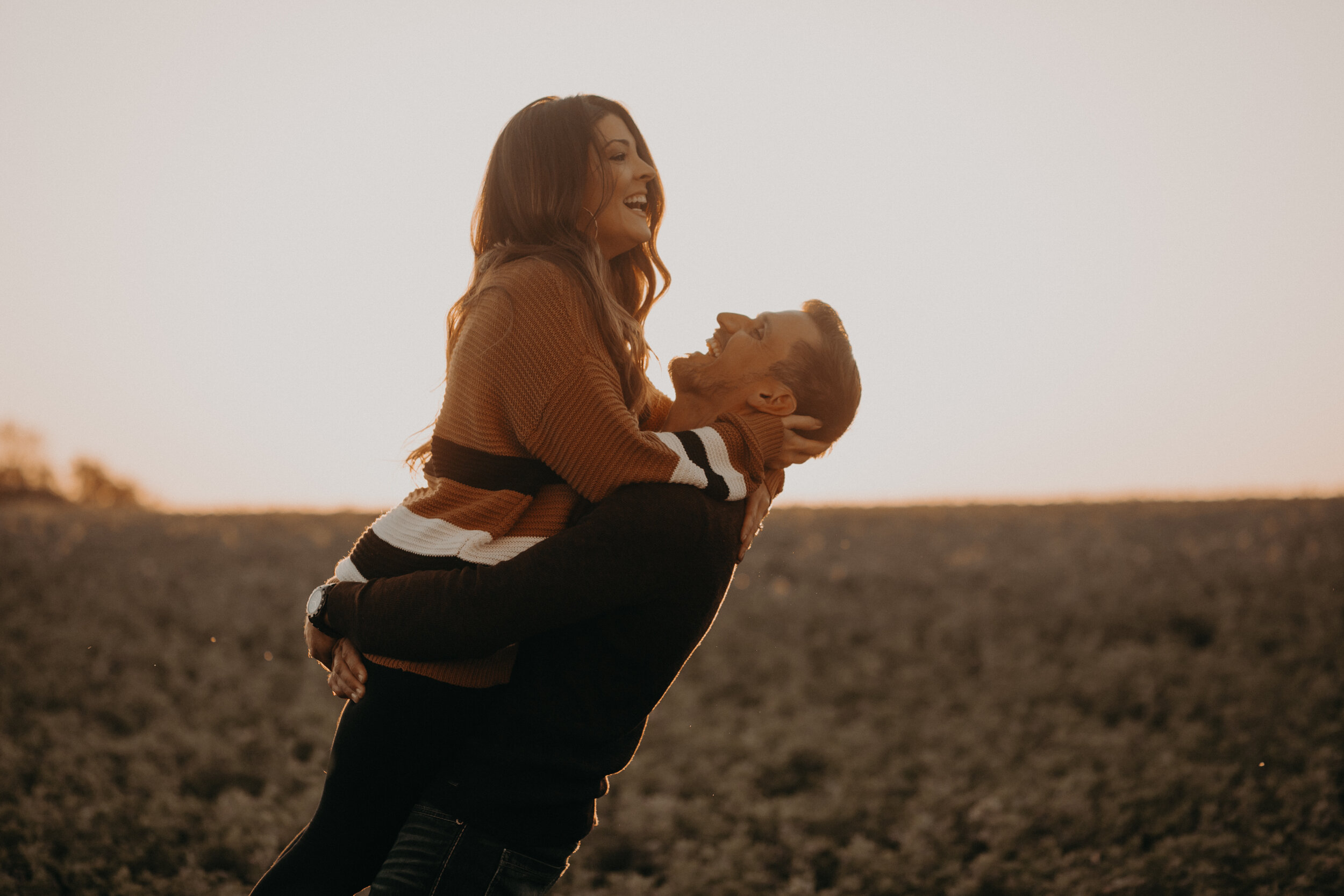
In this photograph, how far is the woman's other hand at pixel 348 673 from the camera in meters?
1.72

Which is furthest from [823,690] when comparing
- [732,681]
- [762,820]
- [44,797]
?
[44,797]

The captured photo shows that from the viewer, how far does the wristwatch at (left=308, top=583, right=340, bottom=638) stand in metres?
1.76

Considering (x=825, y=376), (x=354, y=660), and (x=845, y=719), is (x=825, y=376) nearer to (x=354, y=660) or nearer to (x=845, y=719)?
(x=354, y=660)

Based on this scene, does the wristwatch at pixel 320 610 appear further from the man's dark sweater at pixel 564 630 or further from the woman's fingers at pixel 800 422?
the woman's fingers at pixel 800 422

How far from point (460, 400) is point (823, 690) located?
7.13 meters

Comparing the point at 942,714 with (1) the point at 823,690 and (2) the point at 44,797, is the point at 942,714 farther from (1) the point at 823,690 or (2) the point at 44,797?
(2) the point at 44,797

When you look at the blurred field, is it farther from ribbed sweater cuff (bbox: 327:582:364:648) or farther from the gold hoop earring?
the gold hoop earring

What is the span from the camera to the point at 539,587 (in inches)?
61.6

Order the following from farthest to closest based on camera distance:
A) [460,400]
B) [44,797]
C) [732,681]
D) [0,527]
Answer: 1. [0,527]
2. [732,681]
3. [44,797]
4. [460,400]

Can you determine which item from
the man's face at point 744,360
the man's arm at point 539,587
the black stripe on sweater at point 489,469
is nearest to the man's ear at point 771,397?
the man's face at point 744,360

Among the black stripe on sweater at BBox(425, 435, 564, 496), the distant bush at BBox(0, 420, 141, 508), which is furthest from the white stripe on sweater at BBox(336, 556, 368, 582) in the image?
the distant bush at BBox(0, 420, 141, 508)

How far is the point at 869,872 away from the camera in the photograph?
526cm

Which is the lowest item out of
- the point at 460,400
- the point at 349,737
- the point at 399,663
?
the point at 349,737

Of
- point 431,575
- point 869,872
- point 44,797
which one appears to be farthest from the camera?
point 44,797
